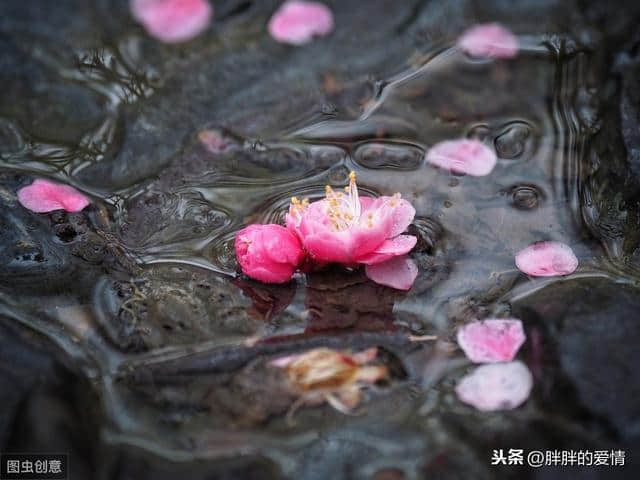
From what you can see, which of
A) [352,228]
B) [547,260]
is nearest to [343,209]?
[352,228]

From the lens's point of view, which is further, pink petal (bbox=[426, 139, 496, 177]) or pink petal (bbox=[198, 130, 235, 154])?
pink petal (bbox=[198, 130, 235, 154])

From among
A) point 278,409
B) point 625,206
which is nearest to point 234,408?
point 278,409

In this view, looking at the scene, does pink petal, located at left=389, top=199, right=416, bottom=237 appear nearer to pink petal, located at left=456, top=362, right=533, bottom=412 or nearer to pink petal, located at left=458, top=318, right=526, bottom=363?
pink petal, located at left=458, top=318, right=526, bottom=363

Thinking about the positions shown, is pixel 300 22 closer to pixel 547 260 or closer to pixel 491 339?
pixel 547 260

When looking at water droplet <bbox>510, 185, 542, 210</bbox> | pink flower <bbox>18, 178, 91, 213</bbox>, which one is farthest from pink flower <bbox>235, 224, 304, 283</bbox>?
water droplet <bbox>510, 185, 542, 210</bbox>

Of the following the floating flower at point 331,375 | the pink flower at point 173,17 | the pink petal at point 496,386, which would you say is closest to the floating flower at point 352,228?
the floating flower at point 331,375

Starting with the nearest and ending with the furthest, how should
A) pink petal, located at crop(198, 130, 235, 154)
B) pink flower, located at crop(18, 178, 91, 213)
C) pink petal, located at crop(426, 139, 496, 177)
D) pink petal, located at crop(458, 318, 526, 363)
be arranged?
pink petal, located at crop(458, 318, 526, 363) → pink flower, located at crop(18, 178, 91, 213) → pink petal, located at crop(426, 139, 496, 177) → pink petal, located at crop(198, 130, 235, 154)

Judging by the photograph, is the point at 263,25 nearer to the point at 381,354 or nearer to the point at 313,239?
the point at 313,239
